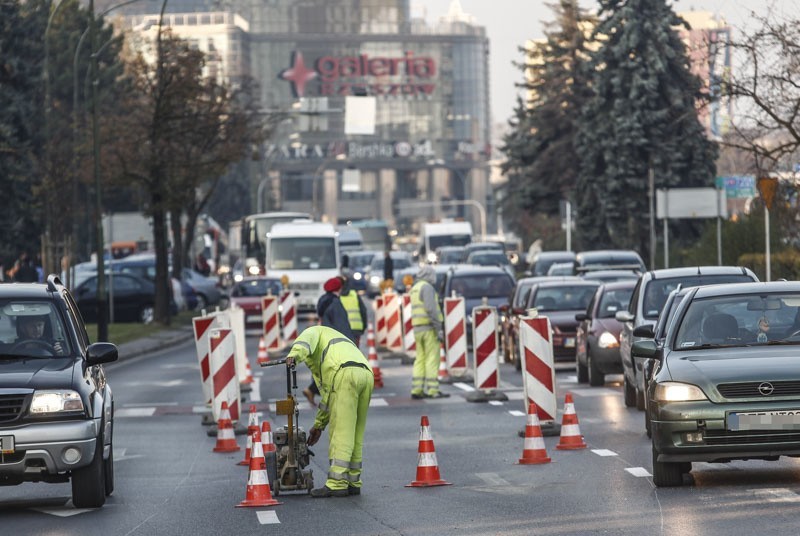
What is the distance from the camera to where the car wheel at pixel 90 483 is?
13.5 meters

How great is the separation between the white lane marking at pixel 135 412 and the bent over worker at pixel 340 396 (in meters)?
10.5

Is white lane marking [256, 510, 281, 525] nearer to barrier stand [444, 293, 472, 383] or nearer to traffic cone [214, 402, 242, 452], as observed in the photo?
traffic cone [214, 402, 242, 452]

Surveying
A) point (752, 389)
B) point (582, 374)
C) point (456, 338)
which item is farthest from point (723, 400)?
point (456, 338)

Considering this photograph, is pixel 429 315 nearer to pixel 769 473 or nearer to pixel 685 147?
pixel 769 473

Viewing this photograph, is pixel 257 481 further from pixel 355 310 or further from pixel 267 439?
pixel 355 310

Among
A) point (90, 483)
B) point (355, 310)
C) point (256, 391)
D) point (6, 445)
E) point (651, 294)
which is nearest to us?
point (6, 445)

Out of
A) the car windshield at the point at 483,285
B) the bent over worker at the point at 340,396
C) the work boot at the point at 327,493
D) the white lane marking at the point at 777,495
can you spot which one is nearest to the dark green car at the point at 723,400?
the white lane marking at the point at 777,495

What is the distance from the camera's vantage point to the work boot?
46.0 ft

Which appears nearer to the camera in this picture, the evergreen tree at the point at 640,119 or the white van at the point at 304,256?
the white van at the point at 304,256

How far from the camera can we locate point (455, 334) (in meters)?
28.2

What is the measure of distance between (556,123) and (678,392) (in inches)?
2368

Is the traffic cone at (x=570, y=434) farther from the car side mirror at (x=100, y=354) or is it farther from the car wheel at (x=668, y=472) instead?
the car side mirror at (x=100, y=354)

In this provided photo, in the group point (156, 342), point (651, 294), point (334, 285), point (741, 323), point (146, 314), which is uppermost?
point (334, 285)

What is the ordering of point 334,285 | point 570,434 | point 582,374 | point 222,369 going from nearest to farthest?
point 570,434 < point 334,285 < point 222,369 < point 582,374
